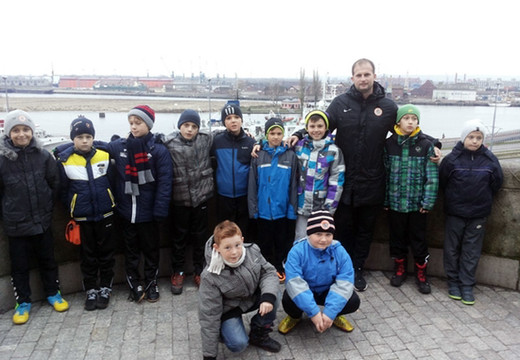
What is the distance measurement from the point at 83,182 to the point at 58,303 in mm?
1119

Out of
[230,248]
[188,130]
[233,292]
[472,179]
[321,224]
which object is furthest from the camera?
[188,130]

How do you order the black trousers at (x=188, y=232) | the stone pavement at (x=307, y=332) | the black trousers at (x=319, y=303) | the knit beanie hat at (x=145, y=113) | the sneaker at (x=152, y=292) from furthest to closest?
the black trousers at (x=188, y=232)
the sneaker at (x=152, y=292)
the knit beanie hat at (x=145, y=113)
the black trousers at (x=319, y=303)
the stone pavement at (x=307, y=332)

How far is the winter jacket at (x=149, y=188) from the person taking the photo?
3713mm

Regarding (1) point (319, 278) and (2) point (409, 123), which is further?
(2) point (409, 123)

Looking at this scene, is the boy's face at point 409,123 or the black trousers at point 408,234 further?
the black trousers at point 408,234

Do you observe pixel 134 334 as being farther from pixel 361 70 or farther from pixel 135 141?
pixel 361 70

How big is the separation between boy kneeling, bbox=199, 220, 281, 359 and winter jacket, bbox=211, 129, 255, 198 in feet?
3.17

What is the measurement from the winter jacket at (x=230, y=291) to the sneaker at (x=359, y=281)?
4.31 ft

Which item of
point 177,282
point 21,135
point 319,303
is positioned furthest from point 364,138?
point 21,135

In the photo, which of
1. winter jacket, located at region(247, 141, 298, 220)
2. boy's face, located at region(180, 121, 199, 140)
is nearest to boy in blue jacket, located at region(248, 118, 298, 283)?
winter jacket, located at region(247, 141, 298, 220)

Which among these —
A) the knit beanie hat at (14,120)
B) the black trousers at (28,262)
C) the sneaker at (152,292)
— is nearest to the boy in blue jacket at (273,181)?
the sneaker at (152,292)

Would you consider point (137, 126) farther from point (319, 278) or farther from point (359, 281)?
point (359, 281)

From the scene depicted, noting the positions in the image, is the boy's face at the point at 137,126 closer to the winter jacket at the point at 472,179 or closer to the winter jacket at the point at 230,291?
the winter jacket at the point at 230,291

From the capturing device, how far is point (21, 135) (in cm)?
334
